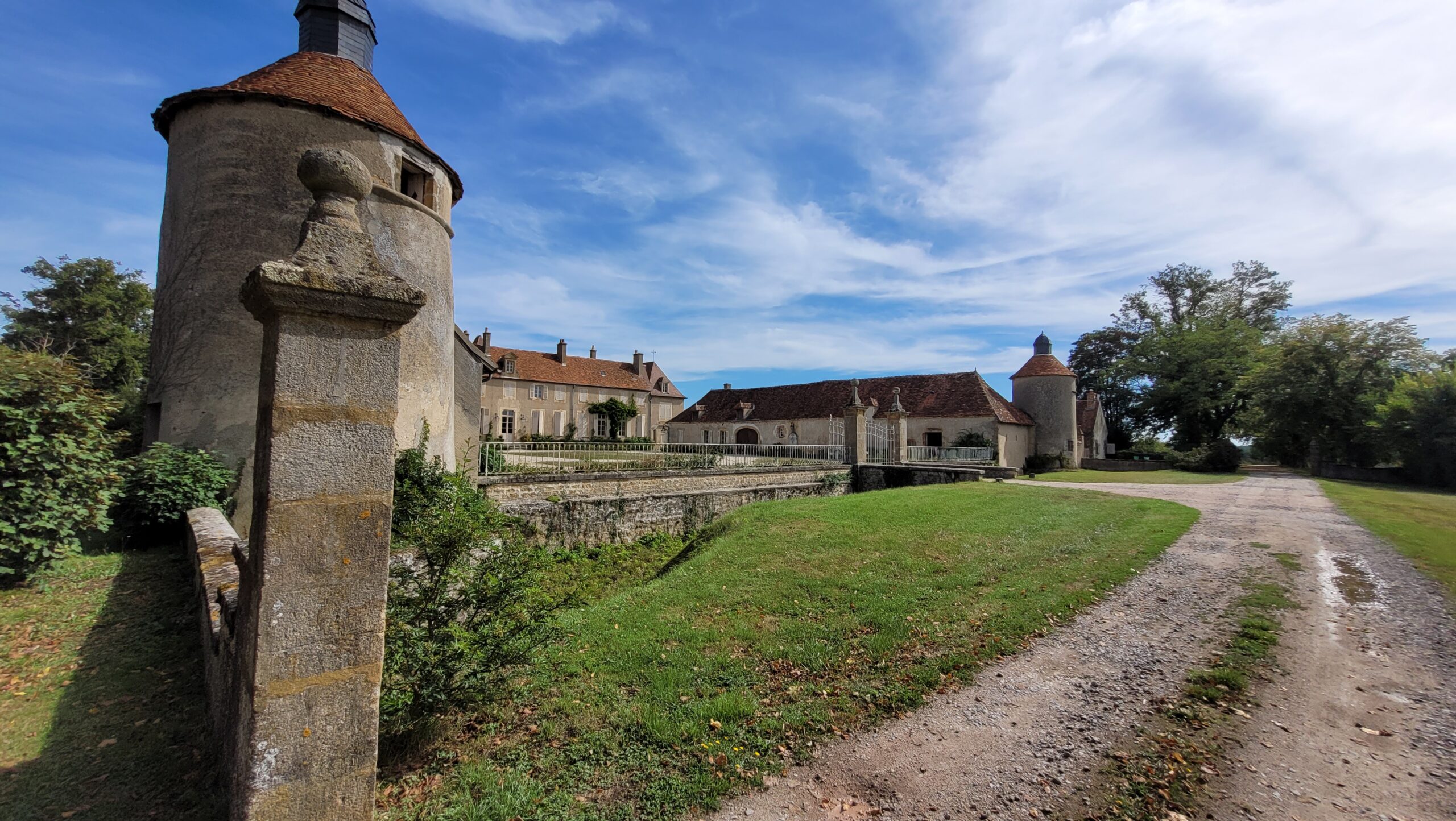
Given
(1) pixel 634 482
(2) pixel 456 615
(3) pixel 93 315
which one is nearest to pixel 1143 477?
(1) pixel 634 482

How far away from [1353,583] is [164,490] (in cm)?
1630

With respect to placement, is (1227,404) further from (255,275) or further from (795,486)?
(255,275)

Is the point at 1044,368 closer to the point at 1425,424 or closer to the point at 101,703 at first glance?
the point at 1425,424

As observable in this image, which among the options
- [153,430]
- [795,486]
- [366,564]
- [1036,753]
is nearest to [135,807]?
[366,564]

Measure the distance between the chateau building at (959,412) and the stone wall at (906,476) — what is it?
31.1 feet

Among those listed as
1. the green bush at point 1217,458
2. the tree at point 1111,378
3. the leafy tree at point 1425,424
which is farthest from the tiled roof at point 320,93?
the tree at point 1111,378

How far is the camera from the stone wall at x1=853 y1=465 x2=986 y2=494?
773 inches

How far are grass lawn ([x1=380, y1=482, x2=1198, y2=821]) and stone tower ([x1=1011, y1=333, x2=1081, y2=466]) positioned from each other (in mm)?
26681

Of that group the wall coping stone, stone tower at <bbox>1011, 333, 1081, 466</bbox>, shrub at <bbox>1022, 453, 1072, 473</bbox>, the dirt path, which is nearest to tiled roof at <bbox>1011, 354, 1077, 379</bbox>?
stone tower at <bbox>1011, 333, 1081, 466</bbox>

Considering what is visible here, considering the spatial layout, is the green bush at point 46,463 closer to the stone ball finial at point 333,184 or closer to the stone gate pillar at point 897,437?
the stone ball finial at point 333,184

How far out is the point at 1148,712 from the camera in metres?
4.19

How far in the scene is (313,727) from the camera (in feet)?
7.84

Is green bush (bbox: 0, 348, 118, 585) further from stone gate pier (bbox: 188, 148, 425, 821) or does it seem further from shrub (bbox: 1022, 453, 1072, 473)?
shrub (bbox: 1022, 453, 1072, 473)

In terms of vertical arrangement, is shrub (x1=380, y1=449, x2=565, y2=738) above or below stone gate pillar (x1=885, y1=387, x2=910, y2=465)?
below
